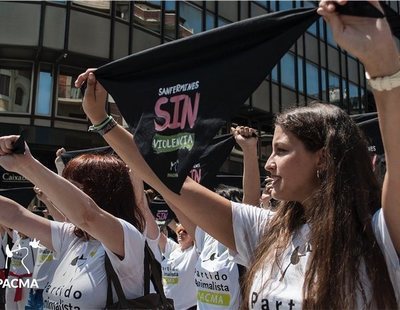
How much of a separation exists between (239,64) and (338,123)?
477 mm

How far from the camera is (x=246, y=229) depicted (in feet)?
7.54

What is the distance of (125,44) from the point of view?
597 inches

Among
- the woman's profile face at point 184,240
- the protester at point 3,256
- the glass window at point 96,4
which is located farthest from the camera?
the glass window at point 96,4

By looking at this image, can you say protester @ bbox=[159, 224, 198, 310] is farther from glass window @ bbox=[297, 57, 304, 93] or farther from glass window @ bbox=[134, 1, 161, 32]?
glass window @ bbox=[297, 57, 304, 93]

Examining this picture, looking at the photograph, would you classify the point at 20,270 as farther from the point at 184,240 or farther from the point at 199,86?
the point at 199,86

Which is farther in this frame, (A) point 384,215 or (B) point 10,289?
(B) point 10,289

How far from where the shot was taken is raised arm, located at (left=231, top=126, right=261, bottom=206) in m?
3.48

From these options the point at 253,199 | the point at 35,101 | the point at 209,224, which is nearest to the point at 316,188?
the point at 209,224

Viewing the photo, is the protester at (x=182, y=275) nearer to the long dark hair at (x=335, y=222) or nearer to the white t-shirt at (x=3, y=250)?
the long dark hair at (x=335, y=222)

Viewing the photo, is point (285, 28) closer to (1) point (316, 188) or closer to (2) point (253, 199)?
(1) point (316, 188)

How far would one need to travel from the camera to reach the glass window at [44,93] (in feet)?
47.2

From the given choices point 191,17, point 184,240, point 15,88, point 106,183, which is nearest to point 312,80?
point 191,17

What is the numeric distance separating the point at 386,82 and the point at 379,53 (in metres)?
0.09

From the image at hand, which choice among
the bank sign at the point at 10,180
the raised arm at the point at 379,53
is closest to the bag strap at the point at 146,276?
the raised arm at the point at 379,53
